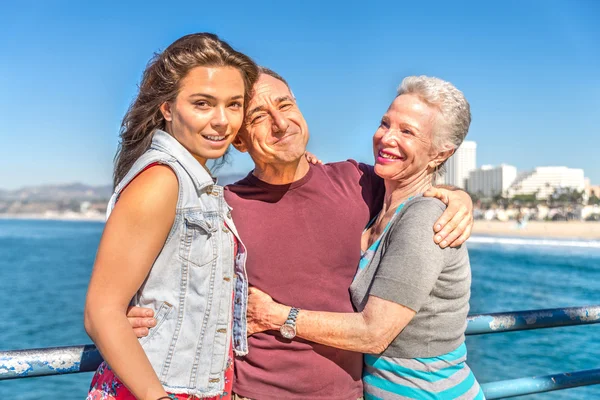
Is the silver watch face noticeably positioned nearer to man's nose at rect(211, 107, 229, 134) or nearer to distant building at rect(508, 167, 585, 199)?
Answer: man's nose at rect(211, 107, 229, 134)

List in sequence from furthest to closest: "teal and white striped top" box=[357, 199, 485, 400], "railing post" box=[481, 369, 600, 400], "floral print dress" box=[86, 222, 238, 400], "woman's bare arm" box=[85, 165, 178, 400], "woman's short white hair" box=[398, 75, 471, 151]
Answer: "railing post" box=[481, 369, 600, 400], "woman's short white hair" box=[398, 75, 471, 151], "teal and white striped top" box=[357, 199, 485, 400], "floral print dress" box=[86, 222, 238, 400], "woman's bare arm" box=[85, 165, 178, 400]

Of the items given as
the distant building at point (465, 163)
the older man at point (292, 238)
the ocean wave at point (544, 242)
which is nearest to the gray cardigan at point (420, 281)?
the older man at point (292, 238)

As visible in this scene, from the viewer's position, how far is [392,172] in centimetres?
234

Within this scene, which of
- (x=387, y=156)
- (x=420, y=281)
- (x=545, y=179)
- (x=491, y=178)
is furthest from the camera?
(x=491, y=178)

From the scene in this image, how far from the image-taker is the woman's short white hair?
7.34 ft

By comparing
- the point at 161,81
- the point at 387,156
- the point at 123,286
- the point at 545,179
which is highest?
the point at 161,81

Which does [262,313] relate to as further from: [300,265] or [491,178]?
[491,178]

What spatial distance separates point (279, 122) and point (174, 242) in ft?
2.63

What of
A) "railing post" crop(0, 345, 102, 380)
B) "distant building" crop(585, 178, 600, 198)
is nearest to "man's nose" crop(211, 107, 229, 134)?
"railing post" crop(0, 345, 102, 380)

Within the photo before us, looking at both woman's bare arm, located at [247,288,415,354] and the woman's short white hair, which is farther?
the woman's short white hair

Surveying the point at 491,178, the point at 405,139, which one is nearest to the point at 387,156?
the point at 405,139

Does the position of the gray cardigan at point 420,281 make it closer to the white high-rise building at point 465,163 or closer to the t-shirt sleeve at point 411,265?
the t-shirt sleeve at point 411,265

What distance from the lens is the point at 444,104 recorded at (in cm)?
224

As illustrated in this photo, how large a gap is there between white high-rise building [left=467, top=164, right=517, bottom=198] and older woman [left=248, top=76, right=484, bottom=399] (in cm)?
15619
